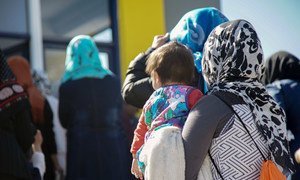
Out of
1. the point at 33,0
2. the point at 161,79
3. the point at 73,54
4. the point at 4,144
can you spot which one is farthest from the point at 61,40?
the point at 161,79

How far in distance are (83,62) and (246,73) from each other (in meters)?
3.04

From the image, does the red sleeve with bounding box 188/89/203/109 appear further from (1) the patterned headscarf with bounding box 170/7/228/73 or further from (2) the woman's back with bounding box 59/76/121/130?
(2) the woman's back with bounding box 59/76/121/130

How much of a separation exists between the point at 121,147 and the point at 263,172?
3.25 m

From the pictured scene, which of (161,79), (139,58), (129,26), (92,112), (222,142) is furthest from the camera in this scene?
(129,26)

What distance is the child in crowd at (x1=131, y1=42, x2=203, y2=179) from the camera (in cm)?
311

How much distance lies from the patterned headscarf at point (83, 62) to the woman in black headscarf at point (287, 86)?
1415 mm

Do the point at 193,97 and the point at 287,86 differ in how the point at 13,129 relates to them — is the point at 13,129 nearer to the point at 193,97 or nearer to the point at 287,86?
the point at 193,97

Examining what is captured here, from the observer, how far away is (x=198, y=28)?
3588mm

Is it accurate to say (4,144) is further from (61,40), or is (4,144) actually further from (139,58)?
(61,40)

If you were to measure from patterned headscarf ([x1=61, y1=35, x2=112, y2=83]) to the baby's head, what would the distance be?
9.05ft

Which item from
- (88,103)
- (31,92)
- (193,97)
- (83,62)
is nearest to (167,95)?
(193,97)

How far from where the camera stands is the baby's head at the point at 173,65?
3.21m

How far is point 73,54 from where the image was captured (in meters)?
6.13

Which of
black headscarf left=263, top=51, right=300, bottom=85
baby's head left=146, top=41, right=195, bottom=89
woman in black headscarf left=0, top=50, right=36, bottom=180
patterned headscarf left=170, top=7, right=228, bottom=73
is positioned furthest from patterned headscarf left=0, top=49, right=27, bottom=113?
black headscarf left=263, top=51, right=300, bottom=85
